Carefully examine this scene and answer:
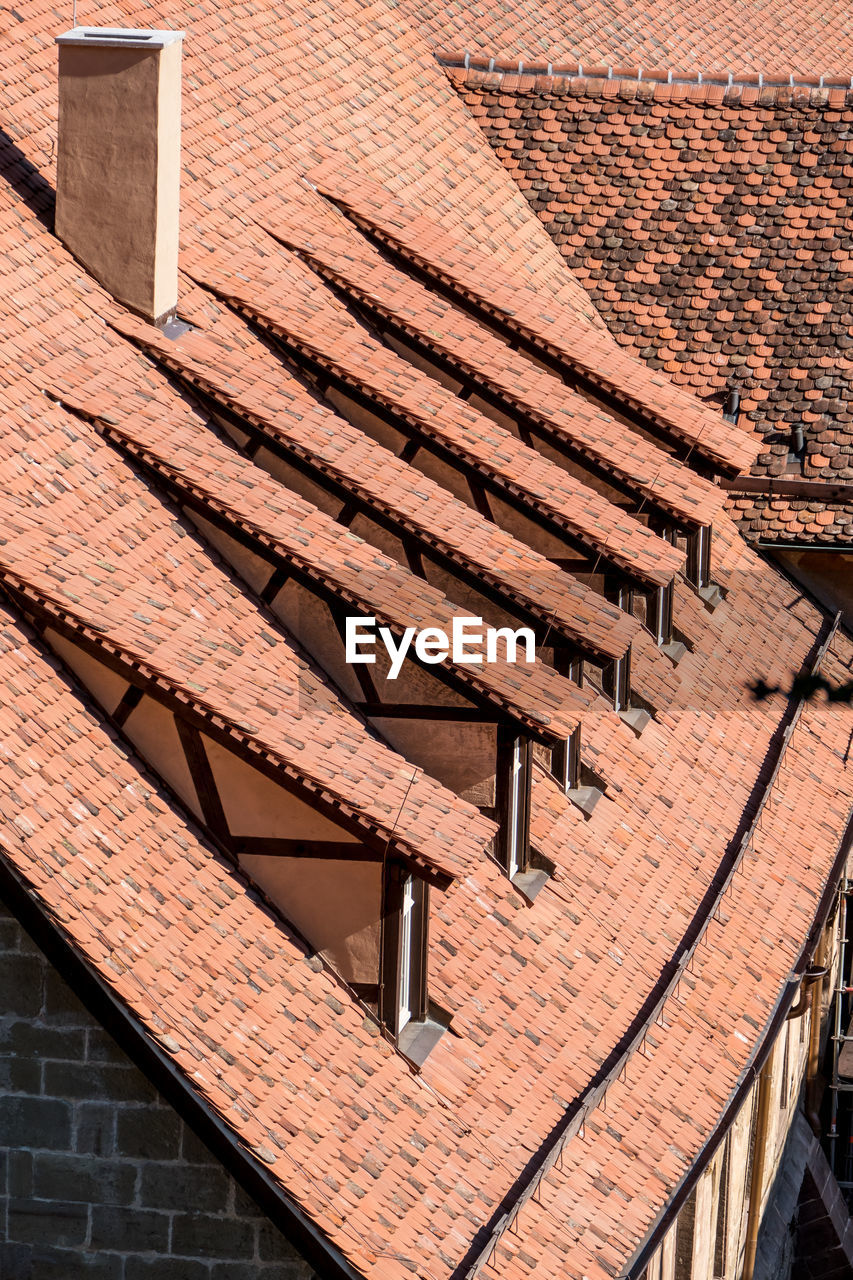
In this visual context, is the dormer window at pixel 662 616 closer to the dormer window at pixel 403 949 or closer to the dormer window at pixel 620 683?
the dormer window at pixel 620 683

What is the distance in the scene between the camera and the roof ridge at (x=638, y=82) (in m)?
22.4

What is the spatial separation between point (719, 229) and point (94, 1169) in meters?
12.6

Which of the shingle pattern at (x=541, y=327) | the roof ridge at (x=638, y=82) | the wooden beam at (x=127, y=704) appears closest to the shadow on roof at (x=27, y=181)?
the shingle pattern at (x=541, y=327)

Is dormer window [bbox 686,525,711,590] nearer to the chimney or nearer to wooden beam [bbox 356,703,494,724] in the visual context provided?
the chimney

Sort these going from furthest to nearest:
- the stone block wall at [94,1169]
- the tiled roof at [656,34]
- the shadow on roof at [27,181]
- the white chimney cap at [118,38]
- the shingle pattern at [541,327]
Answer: the tiled roof at [656,34]
the shingle pattern at [541,327]
the shadow on roof at [27,181]
the white chimney cap at [118,38]
the stone block wall at [94,1169]

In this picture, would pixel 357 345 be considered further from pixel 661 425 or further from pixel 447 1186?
pixel 447 1186

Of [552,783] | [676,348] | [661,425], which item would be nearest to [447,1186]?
[552,783]

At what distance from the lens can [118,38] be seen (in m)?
14.7

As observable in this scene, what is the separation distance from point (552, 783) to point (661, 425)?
12.0 ft

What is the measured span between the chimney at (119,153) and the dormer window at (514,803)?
3404 millimetres

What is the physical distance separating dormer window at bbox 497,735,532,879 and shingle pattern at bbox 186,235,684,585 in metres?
2.09

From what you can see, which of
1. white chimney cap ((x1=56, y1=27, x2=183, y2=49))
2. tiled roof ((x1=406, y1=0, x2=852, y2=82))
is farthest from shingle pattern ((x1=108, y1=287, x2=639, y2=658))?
tiled roof ((x1=406, y1=0, x2=852, y2=82))

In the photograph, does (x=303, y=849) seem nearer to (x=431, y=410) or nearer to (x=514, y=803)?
(x=514, y=803)

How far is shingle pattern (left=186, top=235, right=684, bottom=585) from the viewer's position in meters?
16.2
